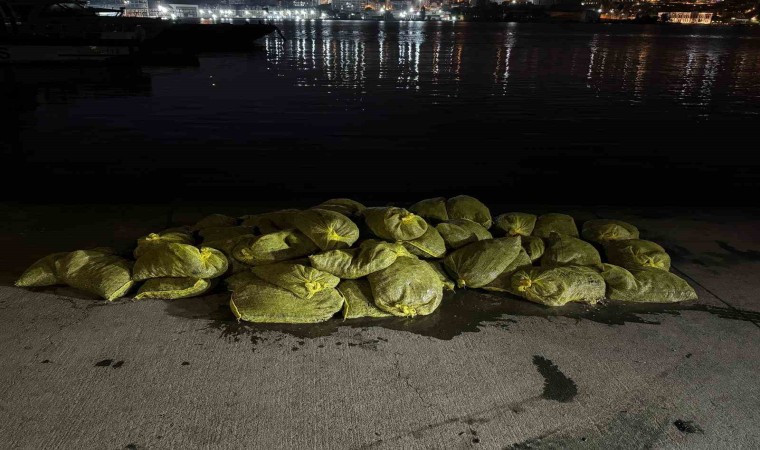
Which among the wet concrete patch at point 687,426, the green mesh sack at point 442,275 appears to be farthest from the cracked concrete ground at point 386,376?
the green mesh sack at point 442,275

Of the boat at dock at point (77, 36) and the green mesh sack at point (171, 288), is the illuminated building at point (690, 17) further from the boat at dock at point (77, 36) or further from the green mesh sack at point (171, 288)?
the green mesh sack at point (171, 288)

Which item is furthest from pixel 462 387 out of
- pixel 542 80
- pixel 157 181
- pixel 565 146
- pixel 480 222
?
pixel 542 80

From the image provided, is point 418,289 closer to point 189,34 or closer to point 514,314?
point 514,314

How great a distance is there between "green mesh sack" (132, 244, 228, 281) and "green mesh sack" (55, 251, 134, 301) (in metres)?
0.09

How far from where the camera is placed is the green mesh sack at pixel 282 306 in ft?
10.2

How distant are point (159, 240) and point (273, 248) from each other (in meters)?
0.84

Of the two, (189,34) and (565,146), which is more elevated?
(189,34)

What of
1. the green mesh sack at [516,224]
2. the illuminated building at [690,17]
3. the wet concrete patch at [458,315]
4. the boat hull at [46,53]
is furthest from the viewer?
the illuminated building at [690,17]

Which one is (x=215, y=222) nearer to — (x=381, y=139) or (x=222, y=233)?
(x=222, y=233)

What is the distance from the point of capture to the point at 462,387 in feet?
8.43

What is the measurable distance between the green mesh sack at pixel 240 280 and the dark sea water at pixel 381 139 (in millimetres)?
4222

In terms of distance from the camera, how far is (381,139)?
11109 millimetres

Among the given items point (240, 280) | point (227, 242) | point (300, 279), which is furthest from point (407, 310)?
point (227, 242)

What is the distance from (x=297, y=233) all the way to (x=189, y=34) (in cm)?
3855
